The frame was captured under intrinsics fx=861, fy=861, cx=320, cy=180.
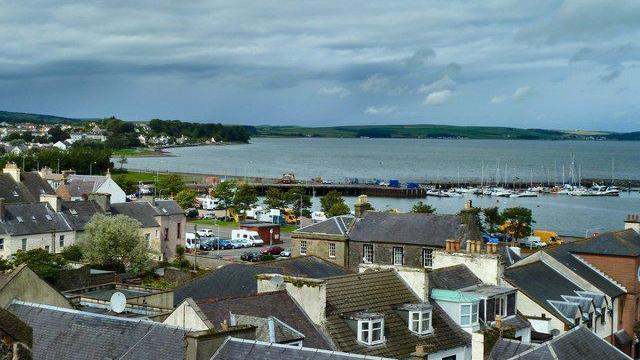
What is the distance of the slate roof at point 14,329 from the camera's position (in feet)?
47.9

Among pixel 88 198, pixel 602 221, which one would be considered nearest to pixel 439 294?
pixel 88 198

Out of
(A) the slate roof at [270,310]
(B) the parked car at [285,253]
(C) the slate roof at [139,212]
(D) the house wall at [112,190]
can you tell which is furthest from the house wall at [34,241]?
(A) the slate roof at [270,310]

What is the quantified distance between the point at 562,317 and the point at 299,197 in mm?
86098

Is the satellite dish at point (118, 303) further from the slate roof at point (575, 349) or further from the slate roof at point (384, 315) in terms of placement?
the slate roof at point (575, 349)

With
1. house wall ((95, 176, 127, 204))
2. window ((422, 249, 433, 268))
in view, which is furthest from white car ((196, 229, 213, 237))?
window ((422, 249, 433, 268))

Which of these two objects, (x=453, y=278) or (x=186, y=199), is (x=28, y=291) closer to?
(x=453, y=278)

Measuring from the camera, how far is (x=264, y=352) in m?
18.2

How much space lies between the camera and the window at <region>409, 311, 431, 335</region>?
83.8 ft

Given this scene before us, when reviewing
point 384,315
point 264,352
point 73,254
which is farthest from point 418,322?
point 73,254

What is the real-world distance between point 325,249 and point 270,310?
2676 centimetres

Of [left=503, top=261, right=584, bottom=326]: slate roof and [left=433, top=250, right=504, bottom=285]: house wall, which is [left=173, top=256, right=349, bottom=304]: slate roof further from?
[left=503, top=261, right=584, bottom=326]: slate roof

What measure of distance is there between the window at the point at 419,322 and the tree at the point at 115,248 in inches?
1331

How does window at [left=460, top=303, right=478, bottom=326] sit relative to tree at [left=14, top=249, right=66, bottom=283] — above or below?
above

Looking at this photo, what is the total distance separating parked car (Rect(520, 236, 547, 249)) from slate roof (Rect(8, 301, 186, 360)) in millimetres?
67358
